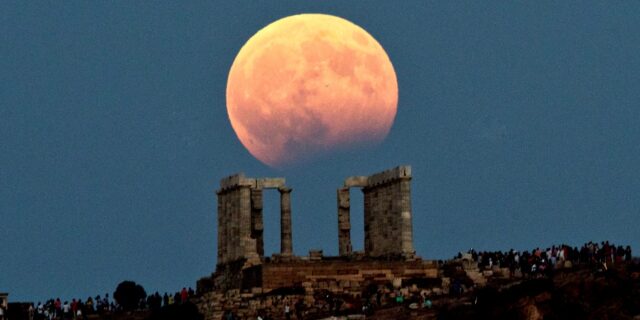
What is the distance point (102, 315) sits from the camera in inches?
4301

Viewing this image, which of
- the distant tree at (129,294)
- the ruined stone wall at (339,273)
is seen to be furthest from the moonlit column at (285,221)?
the ruined stone wall at (339,273)

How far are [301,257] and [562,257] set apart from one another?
57.5ft

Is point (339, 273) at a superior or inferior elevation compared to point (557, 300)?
superior

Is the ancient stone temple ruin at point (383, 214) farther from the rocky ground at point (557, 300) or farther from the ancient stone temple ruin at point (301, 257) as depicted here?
the rocky ground at point (557, 300)

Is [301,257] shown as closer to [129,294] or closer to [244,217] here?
[244,217]

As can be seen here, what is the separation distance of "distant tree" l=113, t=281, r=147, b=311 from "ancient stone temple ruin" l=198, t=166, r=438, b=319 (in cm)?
386

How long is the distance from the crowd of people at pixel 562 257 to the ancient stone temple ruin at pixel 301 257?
4.59 metres

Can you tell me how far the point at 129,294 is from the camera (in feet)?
386

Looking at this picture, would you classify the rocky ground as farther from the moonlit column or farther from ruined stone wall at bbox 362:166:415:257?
the moonlit column

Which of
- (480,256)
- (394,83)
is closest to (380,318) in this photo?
(480,256)

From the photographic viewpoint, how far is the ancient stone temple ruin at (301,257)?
106m

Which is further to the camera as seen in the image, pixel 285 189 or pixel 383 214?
pixel 285 189

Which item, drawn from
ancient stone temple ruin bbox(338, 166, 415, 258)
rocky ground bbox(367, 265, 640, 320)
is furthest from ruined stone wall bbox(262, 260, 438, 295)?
rocky ground bbox(367, 265, 640, 320)

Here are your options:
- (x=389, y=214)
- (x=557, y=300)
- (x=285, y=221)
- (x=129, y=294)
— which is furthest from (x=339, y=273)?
(x=557, y=300)
